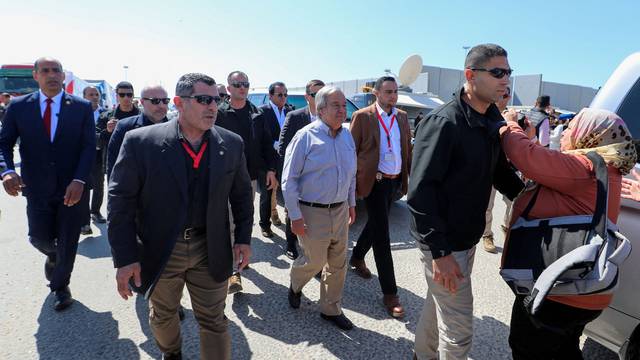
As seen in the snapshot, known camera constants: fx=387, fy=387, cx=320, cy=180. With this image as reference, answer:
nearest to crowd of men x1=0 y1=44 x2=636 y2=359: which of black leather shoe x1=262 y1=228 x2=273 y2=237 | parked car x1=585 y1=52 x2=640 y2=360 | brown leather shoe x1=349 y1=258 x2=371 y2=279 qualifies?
parked car x1=585 y1=52 x2=640 y2=360

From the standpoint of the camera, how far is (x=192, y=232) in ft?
7.57

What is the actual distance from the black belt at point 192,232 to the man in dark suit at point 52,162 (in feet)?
6.12

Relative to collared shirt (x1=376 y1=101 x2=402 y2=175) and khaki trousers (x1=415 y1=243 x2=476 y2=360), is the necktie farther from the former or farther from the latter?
khaki trousers (x1=415 y1=243 x2=476 y2=360)

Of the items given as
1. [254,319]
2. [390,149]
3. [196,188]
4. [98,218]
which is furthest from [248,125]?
[98,218]

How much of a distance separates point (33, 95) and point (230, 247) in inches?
107

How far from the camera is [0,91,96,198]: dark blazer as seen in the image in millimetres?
3504

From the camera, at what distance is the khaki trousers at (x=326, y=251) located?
3.19 meters

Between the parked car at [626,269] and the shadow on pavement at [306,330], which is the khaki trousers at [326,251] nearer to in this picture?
the shadow on pavement at [306,330]

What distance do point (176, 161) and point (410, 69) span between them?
39.5 feet

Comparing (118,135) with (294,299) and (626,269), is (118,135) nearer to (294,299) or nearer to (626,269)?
(294,299)

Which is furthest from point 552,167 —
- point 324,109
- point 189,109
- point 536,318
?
point 189,109

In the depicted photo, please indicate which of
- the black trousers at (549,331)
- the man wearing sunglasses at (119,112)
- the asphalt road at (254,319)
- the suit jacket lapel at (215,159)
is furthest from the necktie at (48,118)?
the black trousers at (549,331)

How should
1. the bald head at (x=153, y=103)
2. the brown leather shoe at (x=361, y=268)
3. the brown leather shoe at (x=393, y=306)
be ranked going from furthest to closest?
the brown leather shoe at (x=361, y=268) → the bald head at (x=153, y=103) → the brown leather shoe at (x=393, y=306)

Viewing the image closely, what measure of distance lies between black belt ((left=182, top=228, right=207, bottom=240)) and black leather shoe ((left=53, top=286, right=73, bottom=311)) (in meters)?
2.10
